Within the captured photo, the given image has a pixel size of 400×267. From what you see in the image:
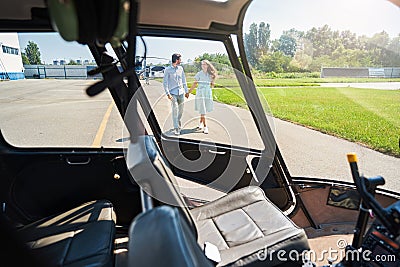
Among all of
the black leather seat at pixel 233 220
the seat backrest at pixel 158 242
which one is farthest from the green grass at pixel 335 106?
the seat backrest at pixel 158 242

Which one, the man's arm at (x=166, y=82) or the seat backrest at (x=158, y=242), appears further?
the man's arm at (x=166, y=82)

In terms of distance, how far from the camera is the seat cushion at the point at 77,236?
137 cm

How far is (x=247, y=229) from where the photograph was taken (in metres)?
1.58

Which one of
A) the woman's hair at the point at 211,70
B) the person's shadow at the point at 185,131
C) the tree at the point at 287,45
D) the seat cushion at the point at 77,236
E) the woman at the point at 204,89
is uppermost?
the tree at the point at 287,45

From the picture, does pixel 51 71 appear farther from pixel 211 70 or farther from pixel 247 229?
pixel 247 229

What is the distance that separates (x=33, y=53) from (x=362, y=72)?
103 inches

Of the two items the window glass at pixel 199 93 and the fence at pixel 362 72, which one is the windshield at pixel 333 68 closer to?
the fence at pixel 362 72

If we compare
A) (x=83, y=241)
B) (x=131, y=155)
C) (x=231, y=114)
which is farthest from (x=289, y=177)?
(x=83, y=241)

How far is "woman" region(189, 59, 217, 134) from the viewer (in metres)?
2.34

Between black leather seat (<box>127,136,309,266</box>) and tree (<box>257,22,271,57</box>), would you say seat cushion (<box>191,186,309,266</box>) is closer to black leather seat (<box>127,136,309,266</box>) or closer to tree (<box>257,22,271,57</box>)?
black leather seat (<box>127,136,309,266</box>)

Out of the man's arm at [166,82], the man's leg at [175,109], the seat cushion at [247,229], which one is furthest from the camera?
the man's leg at [175,109]

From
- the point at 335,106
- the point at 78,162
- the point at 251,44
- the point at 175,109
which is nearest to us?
the point at 78,162

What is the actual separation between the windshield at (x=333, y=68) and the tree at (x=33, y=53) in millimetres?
1489

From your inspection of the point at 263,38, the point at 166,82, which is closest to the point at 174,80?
the point at 166,82
